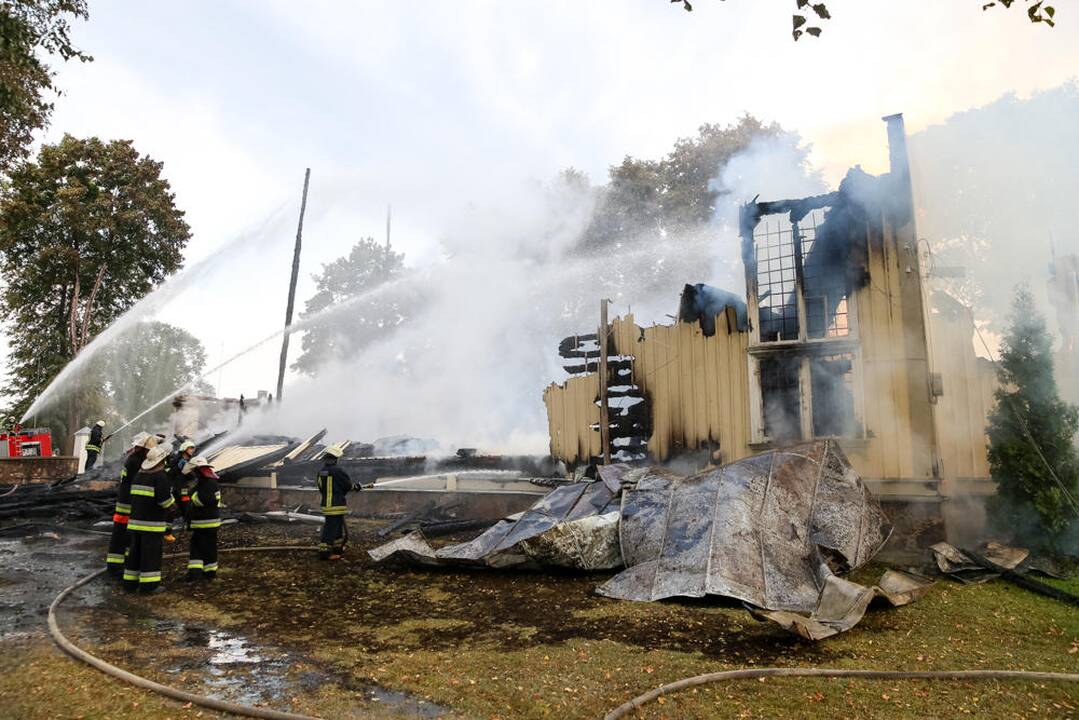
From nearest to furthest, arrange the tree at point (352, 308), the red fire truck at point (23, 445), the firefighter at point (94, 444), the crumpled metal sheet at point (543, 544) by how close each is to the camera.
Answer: the crumpled metal sheet at point (543, 544) < the firefighter at point (94, 444) < the red fire truck at point (23, 445) < the tree at point (352, 308)

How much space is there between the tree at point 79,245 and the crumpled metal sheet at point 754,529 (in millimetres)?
26985

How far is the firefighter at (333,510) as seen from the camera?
10.4 metres

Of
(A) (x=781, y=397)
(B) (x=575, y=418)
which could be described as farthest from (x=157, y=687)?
(B) (x=575, y=418)

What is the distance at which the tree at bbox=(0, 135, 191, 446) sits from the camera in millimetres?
26141

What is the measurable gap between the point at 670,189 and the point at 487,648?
26.7 m

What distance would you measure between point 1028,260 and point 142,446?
82.1 feet

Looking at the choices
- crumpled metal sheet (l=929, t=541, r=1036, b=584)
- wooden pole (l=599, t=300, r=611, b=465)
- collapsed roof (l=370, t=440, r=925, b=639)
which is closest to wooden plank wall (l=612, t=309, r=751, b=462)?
wooden pole (l=599, t=300, r=611, b=465)

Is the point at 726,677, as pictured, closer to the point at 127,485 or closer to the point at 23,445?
the point at 127,485

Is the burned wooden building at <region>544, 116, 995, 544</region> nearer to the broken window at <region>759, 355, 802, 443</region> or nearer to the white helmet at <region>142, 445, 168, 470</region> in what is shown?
the broken window at <region>759, 355, 802, 443</region>

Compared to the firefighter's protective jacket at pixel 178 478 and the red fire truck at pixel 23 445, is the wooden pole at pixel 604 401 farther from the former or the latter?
the red fire truck at pixel 23 445

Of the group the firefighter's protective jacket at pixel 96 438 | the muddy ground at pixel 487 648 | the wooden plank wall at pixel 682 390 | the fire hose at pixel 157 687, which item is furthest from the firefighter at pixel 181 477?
the wooden plank wall at pixel 682 390

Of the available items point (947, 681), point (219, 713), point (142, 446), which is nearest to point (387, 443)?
point (142, 446)

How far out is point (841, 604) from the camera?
6.27 meters

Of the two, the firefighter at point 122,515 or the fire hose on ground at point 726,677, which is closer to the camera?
the fire hose on ground at point 726,677
